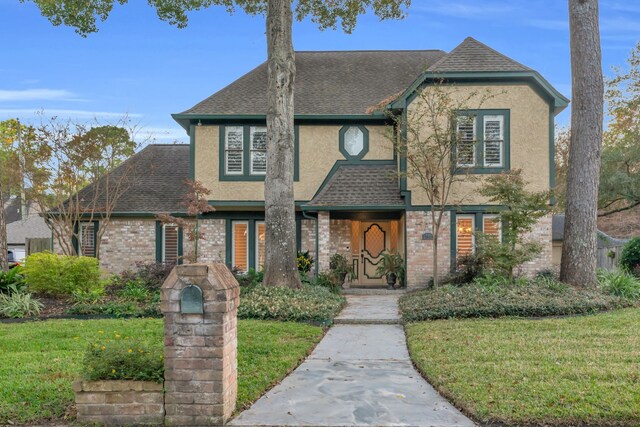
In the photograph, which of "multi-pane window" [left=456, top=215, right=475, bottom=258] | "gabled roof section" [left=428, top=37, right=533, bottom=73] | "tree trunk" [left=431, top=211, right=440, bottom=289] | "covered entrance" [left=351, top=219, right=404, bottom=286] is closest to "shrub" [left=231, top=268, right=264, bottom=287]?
"covered entrance" [left=351, top=219, right=404, bottom=286]

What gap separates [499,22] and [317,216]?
7.21 m

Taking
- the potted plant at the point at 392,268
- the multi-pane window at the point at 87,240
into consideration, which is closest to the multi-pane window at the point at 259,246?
the potted plant at the point at 392,268

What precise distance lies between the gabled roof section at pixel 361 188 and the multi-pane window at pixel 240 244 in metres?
2.77

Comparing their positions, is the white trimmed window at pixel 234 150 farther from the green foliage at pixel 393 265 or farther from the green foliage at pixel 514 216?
the green foliage at pixel 514 216

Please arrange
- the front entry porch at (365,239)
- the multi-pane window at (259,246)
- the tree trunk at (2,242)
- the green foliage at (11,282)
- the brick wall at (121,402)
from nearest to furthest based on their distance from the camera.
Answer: the brick wall at (121,402) → the green foliage at (11,282) → the tree trunk at (2,242) → the front entry porch at (365,239) → the multi-pane window at (259,246)

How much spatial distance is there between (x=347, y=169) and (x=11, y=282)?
382 inches

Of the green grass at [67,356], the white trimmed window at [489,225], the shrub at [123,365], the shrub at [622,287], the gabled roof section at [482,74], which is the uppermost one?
the gabled roof section at [482,74]

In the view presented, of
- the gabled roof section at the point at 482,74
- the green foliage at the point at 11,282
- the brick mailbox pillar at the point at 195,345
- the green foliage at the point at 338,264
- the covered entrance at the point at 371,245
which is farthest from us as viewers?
the covered entrance at the point at 371,245

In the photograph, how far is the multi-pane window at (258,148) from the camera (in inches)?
728

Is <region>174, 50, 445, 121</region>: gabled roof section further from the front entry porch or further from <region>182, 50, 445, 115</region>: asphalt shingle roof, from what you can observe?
the front entry porch

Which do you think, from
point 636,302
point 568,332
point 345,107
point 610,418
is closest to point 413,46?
point 345,107

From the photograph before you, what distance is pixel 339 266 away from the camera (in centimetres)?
1730

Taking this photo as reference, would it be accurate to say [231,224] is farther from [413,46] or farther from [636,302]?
[636,302]

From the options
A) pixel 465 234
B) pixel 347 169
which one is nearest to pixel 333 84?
pixel 347 169
